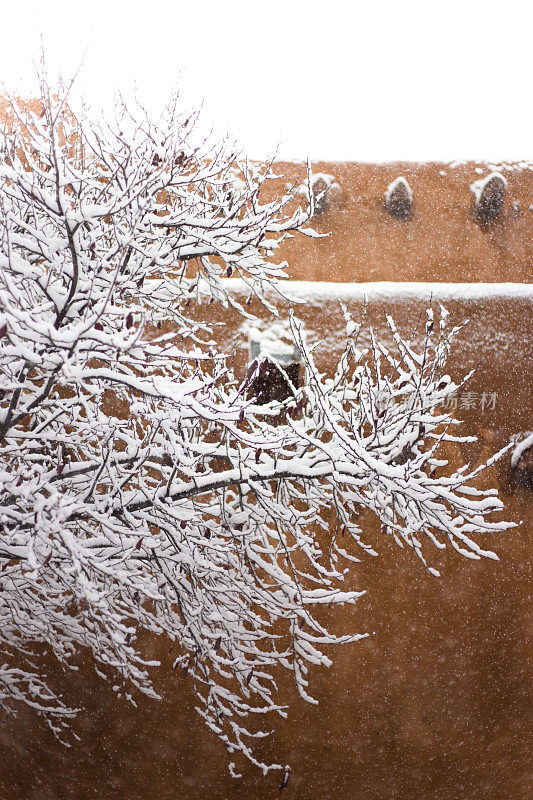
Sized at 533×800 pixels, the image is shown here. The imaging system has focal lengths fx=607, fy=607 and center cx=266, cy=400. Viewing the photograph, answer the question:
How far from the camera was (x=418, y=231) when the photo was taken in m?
7.12

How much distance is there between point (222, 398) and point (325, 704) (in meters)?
4.13

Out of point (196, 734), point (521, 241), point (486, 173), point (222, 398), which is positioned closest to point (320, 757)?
point (196, 734)

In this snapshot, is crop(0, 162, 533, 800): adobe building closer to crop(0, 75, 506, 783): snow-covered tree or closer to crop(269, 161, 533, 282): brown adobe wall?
crop(269, 161, 533, 282): brown adobe wall

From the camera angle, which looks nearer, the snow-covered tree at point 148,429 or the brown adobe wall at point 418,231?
the snow-covered tree at point 148,429

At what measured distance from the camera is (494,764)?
21.7 ft

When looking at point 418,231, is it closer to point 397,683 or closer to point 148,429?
point 148,429

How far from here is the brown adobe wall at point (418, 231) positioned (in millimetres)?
7031

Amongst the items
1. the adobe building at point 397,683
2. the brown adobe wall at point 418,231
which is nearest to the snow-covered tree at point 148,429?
the adobe building at point 397,683

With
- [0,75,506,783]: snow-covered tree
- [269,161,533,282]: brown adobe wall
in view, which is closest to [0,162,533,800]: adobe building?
[269,161,533,282]: brown adobe wall

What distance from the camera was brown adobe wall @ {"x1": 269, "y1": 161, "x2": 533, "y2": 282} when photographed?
703 cm

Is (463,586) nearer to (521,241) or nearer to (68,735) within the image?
(521,241)

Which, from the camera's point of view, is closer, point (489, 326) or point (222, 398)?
point (222, 398)

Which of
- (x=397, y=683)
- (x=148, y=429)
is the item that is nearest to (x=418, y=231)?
(x=148, y=429)

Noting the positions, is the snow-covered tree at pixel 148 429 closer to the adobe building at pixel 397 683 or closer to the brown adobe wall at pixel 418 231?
the adobe building at pixel 397 683
